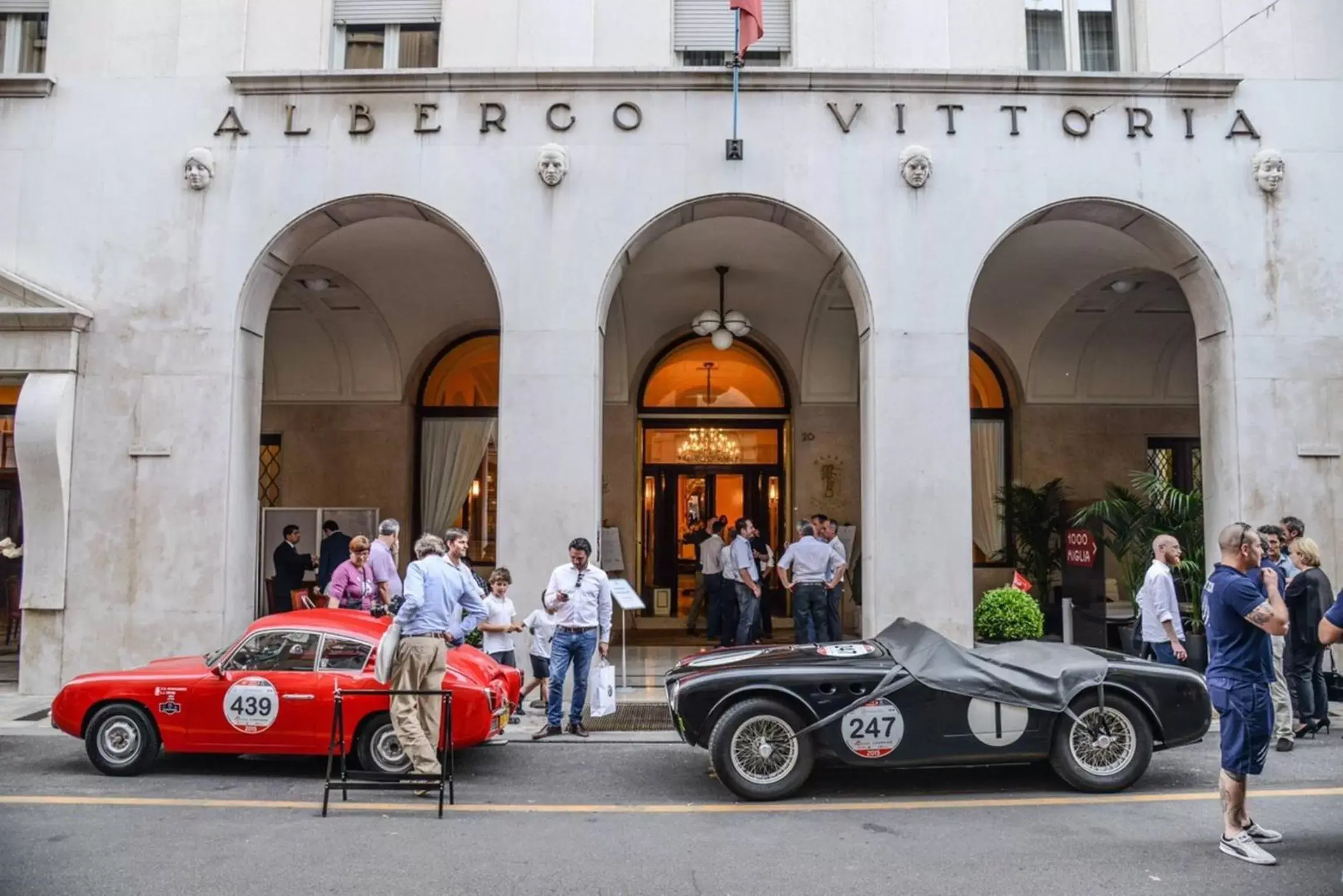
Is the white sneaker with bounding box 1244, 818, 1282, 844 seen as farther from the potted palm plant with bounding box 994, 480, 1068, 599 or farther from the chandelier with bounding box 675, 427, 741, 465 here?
the chandelier with bounding box 675, 427, 741, 465

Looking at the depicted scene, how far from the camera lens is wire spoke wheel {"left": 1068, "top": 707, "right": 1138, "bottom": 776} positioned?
6.79m

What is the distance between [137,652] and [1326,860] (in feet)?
37.1

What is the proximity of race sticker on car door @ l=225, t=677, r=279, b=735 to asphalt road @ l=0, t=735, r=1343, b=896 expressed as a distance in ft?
1.49

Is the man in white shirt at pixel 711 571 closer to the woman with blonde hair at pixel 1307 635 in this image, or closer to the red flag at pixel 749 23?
the red flag at pixel 749 23

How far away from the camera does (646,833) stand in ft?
19.6

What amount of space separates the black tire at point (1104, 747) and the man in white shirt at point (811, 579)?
5.11 m

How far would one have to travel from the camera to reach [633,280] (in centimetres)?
1530

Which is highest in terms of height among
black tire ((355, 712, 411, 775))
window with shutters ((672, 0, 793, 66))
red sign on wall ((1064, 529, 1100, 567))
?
window with shutters ((672, 0, 793, 66))

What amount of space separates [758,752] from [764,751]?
1.8 inches

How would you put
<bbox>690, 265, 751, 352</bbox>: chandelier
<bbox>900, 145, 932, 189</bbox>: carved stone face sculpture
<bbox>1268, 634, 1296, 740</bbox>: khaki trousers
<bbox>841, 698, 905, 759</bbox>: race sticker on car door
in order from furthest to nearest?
<bbox>690, 265, 751, 352</bbox>: chandelier → <bbox>900, 145, 932, 189</bbox>: carved stone face sculpture → <bbox>1268, 634, 1296, 740</bbox>: khaki trousers → <bbox>841, 698, 905, 759</bbox>: race sticker on car door

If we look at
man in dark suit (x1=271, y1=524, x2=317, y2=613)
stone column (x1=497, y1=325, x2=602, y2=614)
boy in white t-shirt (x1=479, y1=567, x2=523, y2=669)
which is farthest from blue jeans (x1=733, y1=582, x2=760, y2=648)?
man in dark suit (x1=271, y1=524, x2=317, y2=613)

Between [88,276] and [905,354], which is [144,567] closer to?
[88,276]

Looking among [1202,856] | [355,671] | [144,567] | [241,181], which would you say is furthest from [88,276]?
[1202,856]

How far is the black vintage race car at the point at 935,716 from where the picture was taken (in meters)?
6.65
